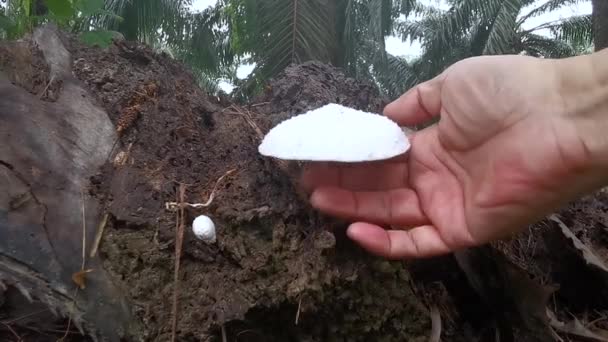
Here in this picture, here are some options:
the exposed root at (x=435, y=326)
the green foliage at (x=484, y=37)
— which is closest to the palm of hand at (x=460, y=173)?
the exposed root at (x=435, y=326)

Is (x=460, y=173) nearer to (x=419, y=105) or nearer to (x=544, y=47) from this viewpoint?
(x=419, y=105)

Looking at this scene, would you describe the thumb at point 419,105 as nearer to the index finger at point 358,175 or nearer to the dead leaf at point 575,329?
the index finger at point 358,175

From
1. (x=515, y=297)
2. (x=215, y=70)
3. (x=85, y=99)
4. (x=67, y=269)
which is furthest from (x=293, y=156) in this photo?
(x=215, y=70)

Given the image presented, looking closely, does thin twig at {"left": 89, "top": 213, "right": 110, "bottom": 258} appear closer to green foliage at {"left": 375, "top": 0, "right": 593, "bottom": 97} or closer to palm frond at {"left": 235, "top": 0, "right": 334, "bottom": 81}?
palm frond at {"left": 235, "top": 0, "right": 334, "bottom": 81}

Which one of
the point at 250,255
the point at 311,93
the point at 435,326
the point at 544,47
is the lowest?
the point at 544,47

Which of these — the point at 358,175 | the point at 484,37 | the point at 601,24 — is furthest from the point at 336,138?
the point at 484,37

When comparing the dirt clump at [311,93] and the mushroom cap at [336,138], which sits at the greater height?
the mushroom cap at [336,138]

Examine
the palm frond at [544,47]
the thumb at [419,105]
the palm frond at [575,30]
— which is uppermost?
the thumb at [419,105]
